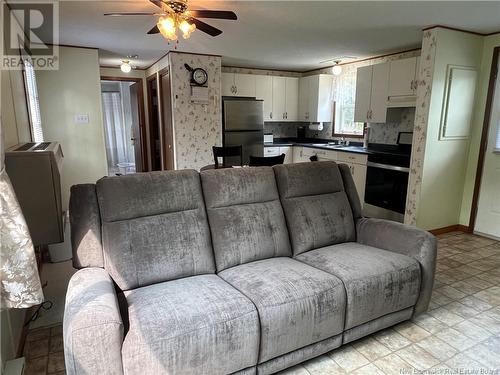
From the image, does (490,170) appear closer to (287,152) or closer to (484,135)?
(484,135)

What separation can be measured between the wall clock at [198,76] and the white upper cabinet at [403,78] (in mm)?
2591

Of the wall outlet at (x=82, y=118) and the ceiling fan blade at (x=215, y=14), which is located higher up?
the ceiling fan blade at (x=215, y=14)

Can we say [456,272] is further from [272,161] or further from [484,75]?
[484,75]

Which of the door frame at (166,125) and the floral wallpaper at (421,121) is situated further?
the door frame at (166,125)

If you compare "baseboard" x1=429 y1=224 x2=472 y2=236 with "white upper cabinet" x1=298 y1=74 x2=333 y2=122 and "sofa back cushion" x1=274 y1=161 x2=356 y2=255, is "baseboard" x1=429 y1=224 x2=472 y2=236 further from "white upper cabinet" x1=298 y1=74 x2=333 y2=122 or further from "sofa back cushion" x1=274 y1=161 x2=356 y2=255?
"white upper cabinet" x1=298 y1=74 x2=333 y2=122

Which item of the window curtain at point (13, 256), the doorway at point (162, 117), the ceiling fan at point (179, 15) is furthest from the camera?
the doorway at point (162, 117)

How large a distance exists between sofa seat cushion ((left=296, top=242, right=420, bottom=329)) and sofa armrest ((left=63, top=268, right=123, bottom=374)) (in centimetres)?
120

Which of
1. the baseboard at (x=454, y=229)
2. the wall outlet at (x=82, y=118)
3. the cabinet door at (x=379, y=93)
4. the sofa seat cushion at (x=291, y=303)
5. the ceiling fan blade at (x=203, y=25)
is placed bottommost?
the baseboard at (x=454, y=229)

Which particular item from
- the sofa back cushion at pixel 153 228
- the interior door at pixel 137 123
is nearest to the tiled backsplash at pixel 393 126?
the sofa back cushion at pixel 153 228

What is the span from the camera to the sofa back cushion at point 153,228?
5.81 ft

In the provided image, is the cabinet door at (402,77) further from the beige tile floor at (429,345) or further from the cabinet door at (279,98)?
the beige tile floor at (429,345)

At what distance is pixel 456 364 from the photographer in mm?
1849

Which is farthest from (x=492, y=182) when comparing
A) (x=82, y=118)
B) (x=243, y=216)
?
(x=82, y=118)

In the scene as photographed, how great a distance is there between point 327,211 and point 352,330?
84 cm
